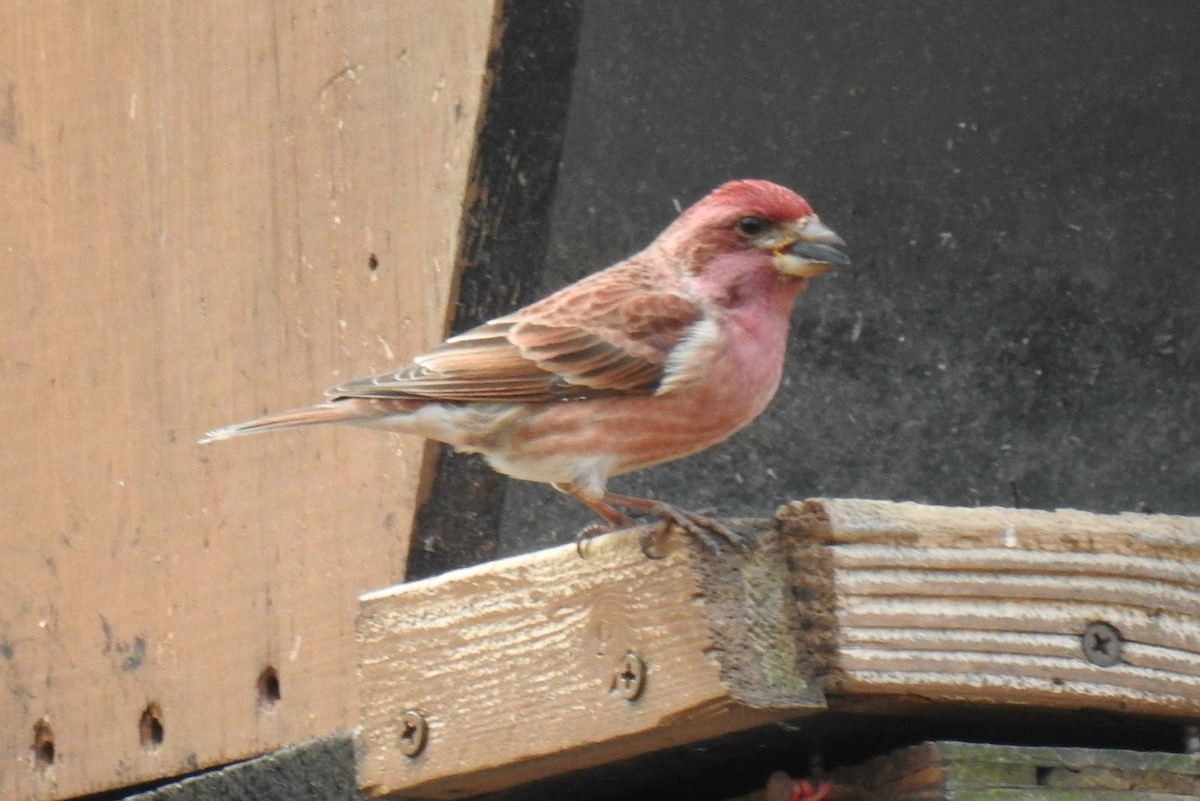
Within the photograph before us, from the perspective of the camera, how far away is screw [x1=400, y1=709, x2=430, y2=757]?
3.28 meters

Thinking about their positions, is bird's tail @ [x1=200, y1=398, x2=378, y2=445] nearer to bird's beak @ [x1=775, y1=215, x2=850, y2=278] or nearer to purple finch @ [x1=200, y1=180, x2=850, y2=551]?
purple finch @ [x1=200, y1=180, x2=850, y2=551]

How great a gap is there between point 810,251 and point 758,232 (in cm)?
24

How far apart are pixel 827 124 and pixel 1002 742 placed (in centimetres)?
138

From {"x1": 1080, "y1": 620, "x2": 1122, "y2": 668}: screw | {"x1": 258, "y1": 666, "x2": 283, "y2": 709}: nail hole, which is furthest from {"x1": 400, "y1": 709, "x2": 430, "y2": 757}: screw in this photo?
{"x1": 1080, "y1": 620, "x2": 1122, "y2": 668}: screw

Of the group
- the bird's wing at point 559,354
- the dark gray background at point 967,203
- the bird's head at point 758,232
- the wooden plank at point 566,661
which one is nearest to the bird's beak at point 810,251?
the bird's head at point 758,232

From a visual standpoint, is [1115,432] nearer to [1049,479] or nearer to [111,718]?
[1049,479]

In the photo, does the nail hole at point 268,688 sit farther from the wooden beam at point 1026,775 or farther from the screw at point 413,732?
the wooden beam at point 1026,775

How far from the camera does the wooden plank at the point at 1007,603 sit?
9.29 ft

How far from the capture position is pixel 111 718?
4.44 m

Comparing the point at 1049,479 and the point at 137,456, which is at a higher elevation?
the point at 1049,479

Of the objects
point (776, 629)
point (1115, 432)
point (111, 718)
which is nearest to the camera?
point (776, 629)

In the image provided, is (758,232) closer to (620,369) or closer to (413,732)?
(620,369)

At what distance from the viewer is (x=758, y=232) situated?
4195 mm

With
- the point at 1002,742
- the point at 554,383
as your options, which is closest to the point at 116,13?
the point at 554,383
